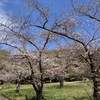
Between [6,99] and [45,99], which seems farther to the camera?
[6,99]

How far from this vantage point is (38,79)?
56.0 feet

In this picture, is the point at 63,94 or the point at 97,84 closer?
the point at 97,84

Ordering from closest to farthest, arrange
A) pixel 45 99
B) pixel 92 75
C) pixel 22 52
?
1. pixel 92 75
2. pixel 22 52
3. pixel 45 99

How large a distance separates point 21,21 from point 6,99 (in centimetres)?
1304

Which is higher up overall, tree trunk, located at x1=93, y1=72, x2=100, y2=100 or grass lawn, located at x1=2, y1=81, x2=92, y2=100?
tree trunk, located at x1=93, y1=72, x2=100, y2=100

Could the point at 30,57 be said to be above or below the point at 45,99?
above

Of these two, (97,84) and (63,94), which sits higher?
(97,84)

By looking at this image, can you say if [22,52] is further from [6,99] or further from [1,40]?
[6,99]

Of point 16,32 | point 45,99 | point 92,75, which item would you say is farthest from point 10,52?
point 92,75

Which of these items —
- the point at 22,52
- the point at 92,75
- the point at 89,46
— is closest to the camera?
the point at 92,75

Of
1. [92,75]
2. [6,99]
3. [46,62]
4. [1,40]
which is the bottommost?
[6,99]

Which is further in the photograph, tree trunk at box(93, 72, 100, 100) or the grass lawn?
the grass lawn

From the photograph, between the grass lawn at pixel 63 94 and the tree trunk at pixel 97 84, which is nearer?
the tree trunk at pixel 97 84

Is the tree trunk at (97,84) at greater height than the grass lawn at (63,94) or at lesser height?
greater
